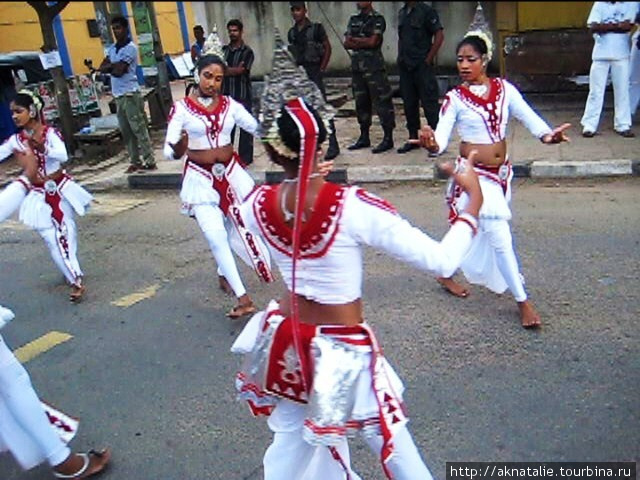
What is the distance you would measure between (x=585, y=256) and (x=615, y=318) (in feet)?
3.51

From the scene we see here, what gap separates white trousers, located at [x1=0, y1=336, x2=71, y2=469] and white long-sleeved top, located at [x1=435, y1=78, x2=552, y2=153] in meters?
2.69

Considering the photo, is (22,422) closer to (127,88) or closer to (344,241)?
(344,241)

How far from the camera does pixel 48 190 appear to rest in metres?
5.74

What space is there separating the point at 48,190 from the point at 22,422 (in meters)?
2.99

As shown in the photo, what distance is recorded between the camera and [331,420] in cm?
244

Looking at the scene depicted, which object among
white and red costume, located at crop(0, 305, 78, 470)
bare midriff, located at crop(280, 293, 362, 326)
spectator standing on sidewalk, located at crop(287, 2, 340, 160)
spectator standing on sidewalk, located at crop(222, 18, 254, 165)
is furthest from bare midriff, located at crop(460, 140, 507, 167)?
spectator standing on sidewalk, located at crop(222, 18, 254, 165)

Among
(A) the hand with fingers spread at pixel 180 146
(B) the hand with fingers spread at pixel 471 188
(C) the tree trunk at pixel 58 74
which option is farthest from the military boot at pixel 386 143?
(B) the hand with fingers spread at pixel 471 188

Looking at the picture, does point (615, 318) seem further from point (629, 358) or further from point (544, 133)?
point (544, 133)

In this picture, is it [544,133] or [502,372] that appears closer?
[502,372]

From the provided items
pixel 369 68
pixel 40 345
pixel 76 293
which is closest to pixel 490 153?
pixel 40 345

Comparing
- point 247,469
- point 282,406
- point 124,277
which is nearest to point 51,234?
point 124,277

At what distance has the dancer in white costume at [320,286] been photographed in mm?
2422

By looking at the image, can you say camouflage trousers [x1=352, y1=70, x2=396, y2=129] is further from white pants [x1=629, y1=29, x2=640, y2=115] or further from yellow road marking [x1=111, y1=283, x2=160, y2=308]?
yellow road marking [x1=111, y1=283, x2=160, y2=308]

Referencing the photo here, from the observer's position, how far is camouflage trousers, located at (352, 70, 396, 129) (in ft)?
28.5
